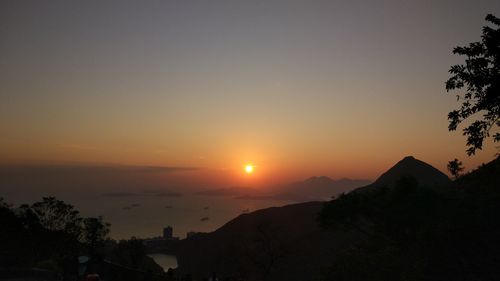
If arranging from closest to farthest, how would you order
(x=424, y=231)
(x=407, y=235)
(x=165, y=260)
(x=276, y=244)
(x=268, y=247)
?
(x=424, y=231), (x=407, y=235), (x=268, y=247), (x=276, y=244), (x=165, y=260)

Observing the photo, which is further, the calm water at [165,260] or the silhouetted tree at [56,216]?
the calm water at [165,260]

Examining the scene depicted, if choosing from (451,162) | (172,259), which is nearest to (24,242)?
(451,162)

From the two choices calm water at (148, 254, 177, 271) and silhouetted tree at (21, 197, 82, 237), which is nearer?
silhouetted tree at (21, 197, 82, 237)

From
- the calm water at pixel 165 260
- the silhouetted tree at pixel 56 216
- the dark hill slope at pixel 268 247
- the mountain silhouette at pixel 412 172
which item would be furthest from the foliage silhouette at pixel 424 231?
the calm water at pixel 165 260

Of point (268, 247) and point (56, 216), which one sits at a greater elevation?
point (56, 216)

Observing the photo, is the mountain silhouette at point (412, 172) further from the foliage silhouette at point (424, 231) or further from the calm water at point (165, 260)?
the foliage silhouette at point (424, 231)

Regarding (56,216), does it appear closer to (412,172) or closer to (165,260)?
(165,260)

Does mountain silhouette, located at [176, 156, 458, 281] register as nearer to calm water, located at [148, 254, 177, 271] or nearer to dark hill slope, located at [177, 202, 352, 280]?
dark hill slope, located at [177, 202, 352, 280]

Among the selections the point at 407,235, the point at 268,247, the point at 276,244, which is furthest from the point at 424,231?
the point at 276,244

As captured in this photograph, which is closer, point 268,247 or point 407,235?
point 407,235

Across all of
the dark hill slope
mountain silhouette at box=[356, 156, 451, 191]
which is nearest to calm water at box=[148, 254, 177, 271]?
the dark hill slope

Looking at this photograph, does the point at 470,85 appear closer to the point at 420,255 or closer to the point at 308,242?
the point at 420,255

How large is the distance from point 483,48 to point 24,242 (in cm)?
2809

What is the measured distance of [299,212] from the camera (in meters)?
81.1
